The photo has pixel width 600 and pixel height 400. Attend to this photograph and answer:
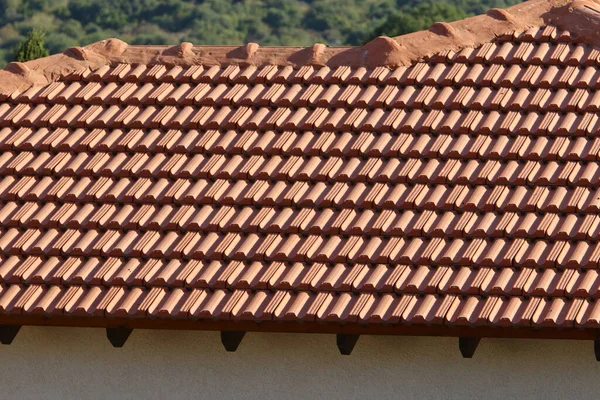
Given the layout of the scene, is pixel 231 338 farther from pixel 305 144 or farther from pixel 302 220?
pixel 305 144

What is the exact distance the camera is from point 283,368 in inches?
341

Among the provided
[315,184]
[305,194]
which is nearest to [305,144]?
[315,184]

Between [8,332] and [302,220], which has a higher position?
[302,220]

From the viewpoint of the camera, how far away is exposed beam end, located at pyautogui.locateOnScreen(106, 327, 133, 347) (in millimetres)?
8703

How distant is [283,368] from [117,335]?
1273 mm

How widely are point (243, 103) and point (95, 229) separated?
1884mm

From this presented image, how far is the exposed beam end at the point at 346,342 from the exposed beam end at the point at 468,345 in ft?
2.45

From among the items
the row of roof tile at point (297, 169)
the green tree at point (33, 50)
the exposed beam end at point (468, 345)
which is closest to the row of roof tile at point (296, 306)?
the exposed beam end at point (468, 345)

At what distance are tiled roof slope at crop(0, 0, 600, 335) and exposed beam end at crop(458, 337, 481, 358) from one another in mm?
258

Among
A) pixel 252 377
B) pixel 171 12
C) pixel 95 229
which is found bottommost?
pixel 171 12

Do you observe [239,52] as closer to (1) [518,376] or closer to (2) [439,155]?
(2) [439,155]

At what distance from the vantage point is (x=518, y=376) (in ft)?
27.2

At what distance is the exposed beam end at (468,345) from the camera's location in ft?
26.9

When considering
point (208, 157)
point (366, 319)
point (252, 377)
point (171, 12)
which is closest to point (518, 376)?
point (366, 319)
